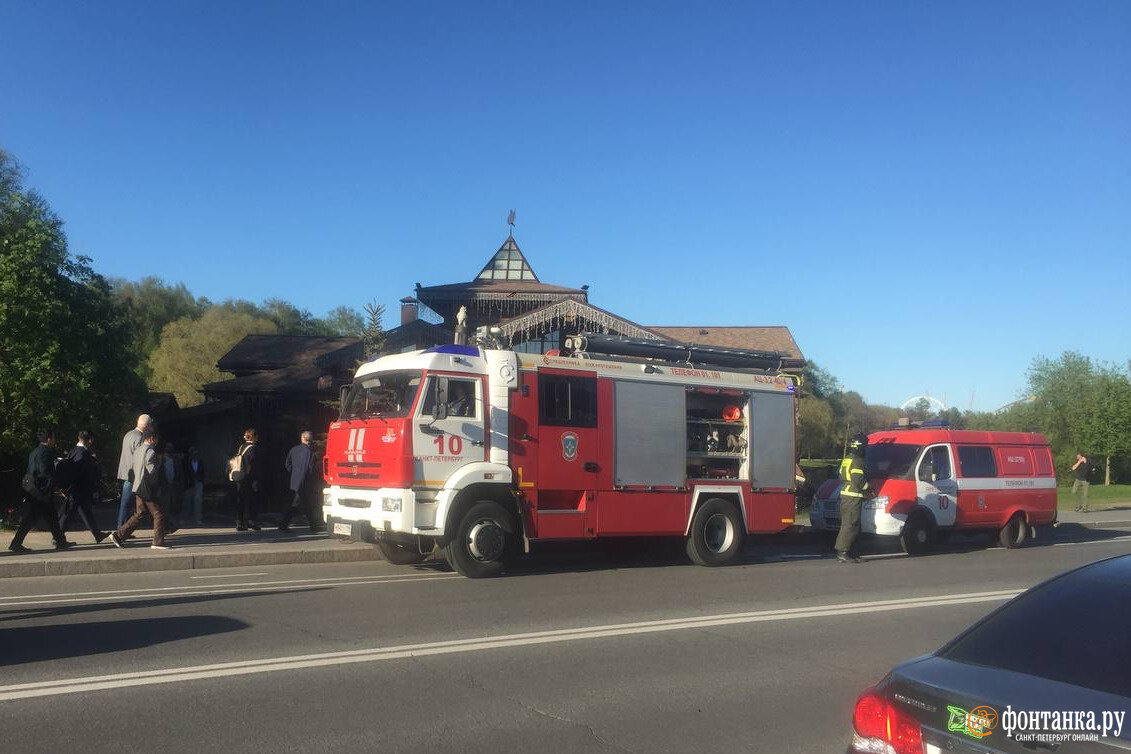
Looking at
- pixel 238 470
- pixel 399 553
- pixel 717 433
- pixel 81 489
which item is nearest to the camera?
pixel 399 553

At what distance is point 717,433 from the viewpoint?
14.2m

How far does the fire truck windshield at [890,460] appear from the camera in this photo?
1644 cm

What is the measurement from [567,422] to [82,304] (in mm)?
14406

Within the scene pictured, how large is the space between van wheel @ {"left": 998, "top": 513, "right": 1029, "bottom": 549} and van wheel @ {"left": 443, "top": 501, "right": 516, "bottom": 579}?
10813 millimetres

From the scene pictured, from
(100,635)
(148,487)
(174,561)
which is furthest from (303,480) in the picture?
(100,635)

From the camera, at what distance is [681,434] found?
1363 centimetres

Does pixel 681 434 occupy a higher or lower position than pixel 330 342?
lower

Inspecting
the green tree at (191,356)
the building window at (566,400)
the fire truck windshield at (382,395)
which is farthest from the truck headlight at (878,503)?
the green tree at (191,356)

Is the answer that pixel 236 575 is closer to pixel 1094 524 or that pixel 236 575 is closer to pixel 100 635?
pixel 100 635

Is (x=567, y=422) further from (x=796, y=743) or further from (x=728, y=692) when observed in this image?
(x=796, y=743)

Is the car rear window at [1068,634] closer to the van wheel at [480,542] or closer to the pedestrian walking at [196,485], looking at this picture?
the van wheel at [480,542]

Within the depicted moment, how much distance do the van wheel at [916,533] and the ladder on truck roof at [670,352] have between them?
378cm

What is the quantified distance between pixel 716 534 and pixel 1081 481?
59.5 feet

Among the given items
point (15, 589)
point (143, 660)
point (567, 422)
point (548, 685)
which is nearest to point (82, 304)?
point (15, 589)
